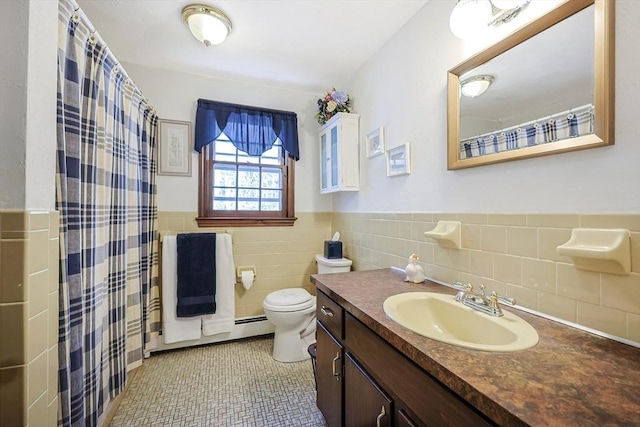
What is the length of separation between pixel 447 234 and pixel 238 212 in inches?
72.8

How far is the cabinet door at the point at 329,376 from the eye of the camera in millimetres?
1241

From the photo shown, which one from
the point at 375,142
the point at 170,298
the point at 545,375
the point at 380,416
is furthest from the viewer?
the point at 170,298

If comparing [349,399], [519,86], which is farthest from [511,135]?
[349,399]

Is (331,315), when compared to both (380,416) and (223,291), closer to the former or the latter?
(380,416)

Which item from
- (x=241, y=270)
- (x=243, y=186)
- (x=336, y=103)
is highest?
(x=336, y=103)

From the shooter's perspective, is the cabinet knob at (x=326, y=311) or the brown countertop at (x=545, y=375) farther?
the cabinet knob at (x=326, y=311)

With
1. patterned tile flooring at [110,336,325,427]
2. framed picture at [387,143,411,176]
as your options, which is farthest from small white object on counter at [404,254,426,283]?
patterned tile flooring at [110,336,325,427]

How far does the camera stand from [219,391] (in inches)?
69.7

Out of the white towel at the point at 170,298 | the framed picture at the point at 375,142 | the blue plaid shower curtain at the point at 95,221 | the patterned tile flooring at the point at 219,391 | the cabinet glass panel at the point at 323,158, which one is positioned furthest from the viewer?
the cabinet glass panel at the point at 323,158

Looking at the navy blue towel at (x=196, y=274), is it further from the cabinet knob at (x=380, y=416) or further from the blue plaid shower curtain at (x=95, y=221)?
the cabinet knob at (x=380, y=416)

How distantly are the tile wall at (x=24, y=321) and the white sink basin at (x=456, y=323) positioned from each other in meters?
1.08

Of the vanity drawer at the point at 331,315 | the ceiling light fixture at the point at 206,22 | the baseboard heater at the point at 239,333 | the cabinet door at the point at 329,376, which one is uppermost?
→ the ceiling light fixture at the point at 206,22

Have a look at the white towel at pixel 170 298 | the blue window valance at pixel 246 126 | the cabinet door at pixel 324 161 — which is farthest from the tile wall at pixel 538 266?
the white towel at pixel 170 298

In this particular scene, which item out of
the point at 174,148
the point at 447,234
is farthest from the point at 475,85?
the point at 174,148
